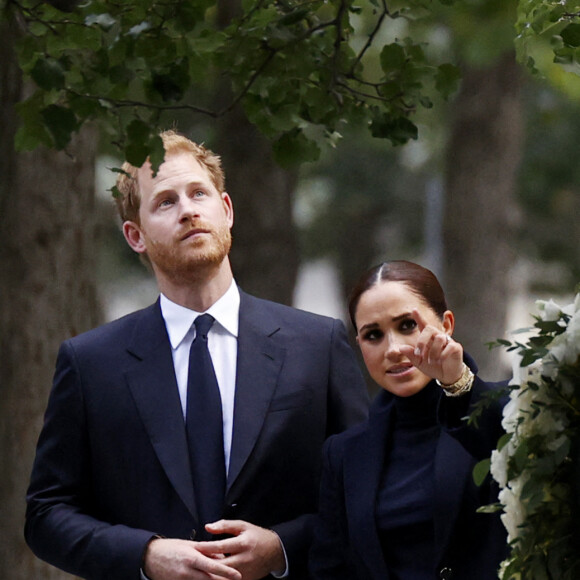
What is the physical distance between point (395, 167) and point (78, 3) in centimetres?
1926

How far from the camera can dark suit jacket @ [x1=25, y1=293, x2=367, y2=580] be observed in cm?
457

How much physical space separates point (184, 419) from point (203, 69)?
1.19 metres

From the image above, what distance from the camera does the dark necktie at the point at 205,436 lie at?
4570 mm

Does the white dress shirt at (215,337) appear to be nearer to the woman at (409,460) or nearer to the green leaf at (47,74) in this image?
the woman at (409,460)

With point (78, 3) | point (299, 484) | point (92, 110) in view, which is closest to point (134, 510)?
point (299, 484)

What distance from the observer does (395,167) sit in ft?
78.8

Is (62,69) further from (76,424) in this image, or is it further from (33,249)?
(33,249)

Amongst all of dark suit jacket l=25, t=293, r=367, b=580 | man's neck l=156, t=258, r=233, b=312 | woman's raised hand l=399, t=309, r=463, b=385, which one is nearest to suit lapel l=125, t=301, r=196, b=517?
dark suit jacket l=25, t=293, r=367, b=580

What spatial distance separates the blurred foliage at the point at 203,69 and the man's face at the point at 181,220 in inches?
7.5

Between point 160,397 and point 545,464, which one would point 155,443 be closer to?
point 160,397

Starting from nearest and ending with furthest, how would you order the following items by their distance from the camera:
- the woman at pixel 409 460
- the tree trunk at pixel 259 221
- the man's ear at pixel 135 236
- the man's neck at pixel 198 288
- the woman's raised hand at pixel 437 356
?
the woman's raised hand at pixel 437 356
the woman at pixel 409 460
the man's neck at pixel 198 288
the man's ear at pixel 135 236
the tree trunk at pixel 259 221

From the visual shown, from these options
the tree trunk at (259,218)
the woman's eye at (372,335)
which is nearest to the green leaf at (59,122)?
the woman's eye at (372,335)

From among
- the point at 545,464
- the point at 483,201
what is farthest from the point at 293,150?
the point at 483,201

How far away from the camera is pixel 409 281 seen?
13.9 ft
